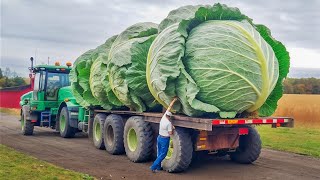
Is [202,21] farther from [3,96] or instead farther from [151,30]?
[3,96]

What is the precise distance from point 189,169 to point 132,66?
264 cm

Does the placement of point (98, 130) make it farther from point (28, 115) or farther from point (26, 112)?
point (26, 112)

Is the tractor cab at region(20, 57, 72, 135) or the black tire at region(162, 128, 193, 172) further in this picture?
the tractor cab at region(20, 57, 72, 135)

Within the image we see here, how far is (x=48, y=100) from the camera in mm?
16062

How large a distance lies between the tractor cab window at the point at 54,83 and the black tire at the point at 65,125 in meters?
1.15

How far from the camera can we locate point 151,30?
1028 cm

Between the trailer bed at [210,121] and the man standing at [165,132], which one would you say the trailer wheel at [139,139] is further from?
the man standing at [165,132]

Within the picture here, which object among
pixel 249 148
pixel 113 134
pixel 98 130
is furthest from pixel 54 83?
pixel 249 148

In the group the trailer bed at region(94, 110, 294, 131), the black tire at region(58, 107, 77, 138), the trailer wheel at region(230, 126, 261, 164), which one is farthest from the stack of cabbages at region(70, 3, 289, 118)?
the black tire at region(58, 107, 77, 138)

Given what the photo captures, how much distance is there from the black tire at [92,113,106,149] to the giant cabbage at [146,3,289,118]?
3730 mm

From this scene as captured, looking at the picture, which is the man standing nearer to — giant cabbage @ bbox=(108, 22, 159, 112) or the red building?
giant cabbage @ bbox=(108, 22, 159, 112)

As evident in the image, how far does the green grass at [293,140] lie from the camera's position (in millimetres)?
11984

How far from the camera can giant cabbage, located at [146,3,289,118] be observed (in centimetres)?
758

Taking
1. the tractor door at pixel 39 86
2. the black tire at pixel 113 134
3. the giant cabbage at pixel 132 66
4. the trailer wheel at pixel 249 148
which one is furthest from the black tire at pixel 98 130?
the tractor door at pixel 39 86
